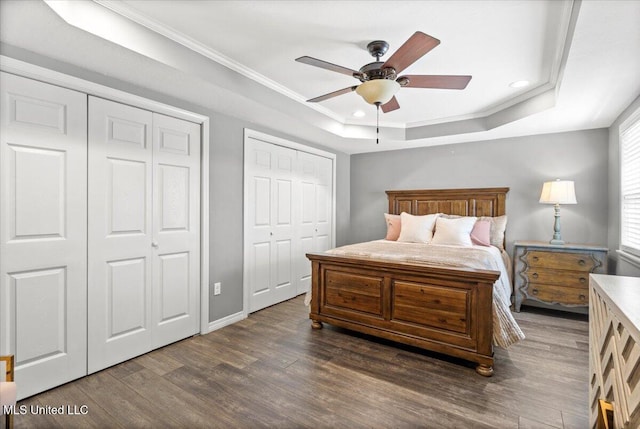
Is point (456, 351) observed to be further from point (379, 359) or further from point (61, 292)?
point (61, 292)

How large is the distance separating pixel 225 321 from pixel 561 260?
362 cm

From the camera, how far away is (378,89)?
83.0 inches

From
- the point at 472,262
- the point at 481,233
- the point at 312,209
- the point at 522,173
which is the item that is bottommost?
the point at 472,262

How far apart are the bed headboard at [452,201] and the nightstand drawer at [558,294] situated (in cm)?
105

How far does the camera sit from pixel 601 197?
11.9 feet

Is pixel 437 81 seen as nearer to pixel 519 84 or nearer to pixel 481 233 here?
pixel 519 84

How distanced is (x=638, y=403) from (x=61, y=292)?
2872 millimetres

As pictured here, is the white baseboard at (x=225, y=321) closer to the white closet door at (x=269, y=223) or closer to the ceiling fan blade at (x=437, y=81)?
the white closet door at (x=269, y=223)

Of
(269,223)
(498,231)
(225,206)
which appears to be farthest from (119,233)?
(498,231)

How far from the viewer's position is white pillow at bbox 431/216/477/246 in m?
3.70

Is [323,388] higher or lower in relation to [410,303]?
lower

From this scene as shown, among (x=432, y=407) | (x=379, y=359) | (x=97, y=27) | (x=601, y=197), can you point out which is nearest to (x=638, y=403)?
(x=432, y=407)

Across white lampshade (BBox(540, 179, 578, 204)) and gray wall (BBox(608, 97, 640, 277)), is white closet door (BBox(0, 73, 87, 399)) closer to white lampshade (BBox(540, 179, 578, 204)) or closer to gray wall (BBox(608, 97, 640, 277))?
white lampshade (BBox(540, 179, 578, 204))

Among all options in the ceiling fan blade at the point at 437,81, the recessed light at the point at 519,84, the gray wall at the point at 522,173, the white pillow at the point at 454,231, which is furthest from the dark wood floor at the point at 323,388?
the recessed light at the point at 519,84
